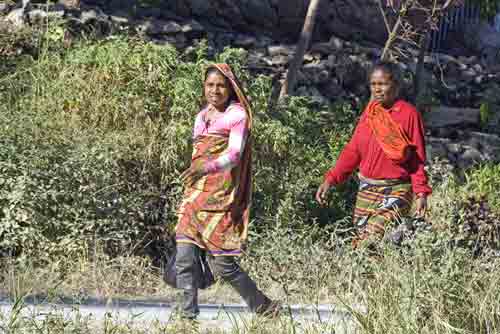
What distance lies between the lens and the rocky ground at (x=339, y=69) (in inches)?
397

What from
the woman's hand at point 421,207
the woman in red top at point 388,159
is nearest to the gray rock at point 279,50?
the woman in red top at point 388,159

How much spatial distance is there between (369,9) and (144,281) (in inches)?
310

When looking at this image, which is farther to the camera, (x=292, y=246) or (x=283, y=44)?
(x=283, y=44)

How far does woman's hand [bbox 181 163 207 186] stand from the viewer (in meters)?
5.16

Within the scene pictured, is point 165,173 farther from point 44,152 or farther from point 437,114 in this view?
point 437,114

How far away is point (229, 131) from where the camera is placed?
5.29 metres

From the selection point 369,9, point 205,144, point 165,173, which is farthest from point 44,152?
point 369,9

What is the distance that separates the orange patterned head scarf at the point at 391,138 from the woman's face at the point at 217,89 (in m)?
1.06

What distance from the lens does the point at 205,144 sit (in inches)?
211

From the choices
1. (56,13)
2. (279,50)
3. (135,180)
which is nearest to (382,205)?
(135,180)

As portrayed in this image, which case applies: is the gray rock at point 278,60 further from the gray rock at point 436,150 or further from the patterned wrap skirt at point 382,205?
the patterned wrap skirt at point 382,205

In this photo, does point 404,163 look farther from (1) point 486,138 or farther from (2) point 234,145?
(1) point 486,138

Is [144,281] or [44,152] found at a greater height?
[44,152]

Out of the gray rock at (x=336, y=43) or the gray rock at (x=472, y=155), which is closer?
the gray rock at (x=472, y=155)
